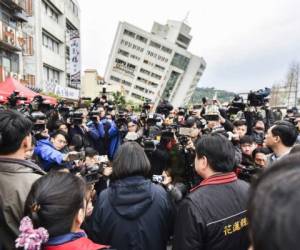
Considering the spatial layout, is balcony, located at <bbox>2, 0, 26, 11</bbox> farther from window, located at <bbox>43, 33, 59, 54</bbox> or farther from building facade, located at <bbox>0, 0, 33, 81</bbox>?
window, located at <bbox>43, 33, 59, 54</bbox>

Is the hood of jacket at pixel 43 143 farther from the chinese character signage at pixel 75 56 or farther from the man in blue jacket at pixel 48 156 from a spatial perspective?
the chinese character signage at pixel 75 56

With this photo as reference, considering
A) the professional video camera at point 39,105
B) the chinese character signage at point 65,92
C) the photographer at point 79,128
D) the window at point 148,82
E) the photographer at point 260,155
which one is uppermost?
the photographer at point 260,155

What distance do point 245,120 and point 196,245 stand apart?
3.76m

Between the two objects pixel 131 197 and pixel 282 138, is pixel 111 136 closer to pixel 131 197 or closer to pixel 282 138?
pixel 282 138

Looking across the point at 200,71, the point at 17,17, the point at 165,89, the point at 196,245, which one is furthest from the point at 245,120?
the point at 200,71

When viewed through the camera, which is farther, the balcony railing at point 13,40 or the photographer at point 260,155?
the balcony railing at point 13,40

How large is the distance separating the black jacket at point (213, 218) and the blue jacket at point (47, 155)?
2008 millimetres

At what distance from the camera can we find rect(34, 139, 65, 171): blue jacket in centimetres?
364

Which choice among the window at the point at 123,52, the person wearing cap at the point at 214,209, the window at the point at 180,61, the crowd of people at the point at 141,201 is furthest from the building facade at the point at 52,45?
the window at the point at 180,61

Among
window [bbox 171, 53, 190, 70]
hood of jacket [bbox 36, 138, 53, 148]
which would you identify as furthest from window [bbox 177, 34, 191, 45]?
hood of jacket [bbox 36, 138, 53, 148]

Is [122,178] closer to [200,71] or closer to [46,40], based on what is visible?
[46,40]

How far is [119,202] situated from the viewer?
230 cm

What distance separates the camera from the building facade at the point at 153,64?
6826 centimetres

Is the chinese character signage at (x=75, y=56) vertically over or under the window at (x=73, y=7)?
under
